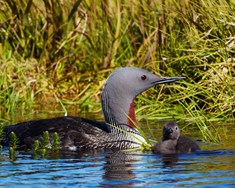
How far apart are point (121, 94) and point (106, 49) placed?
472 centimetres

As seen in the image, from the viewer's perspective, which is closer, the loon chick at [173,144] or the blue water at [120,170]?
the blue water at [120,170]

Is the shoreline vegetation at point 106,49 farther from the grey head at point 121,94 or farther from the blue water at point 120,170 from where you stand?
the blue water at point 120,170

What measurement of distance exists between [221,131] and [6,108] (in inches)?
141

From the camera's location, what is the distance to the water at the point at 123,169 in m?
Result: 7.48

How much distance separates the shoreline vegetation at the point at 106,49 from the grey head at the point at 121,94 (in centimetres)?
156

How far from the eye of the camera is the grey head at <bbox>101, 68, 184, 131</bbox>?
9781 millimetres

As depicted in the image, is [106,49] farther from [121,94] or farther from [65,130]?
[65,130]

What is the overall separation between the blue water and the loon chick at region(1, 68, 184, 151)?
1.08 ft

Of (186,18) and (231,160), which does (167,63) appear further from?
(231,160)

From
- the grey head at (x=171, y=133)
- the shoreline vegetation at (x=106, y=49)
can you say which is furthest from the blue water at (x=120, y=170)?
the shoreline vegetation at (x=106, y=49)

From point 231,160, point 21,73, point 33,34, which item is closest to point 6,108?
point 21,73

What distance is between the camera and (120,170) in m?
8.19

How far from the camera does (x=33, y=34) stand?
1467 centimetres

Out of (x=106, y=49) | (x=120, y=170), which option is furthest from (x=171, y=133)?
(x=106, y=49)
